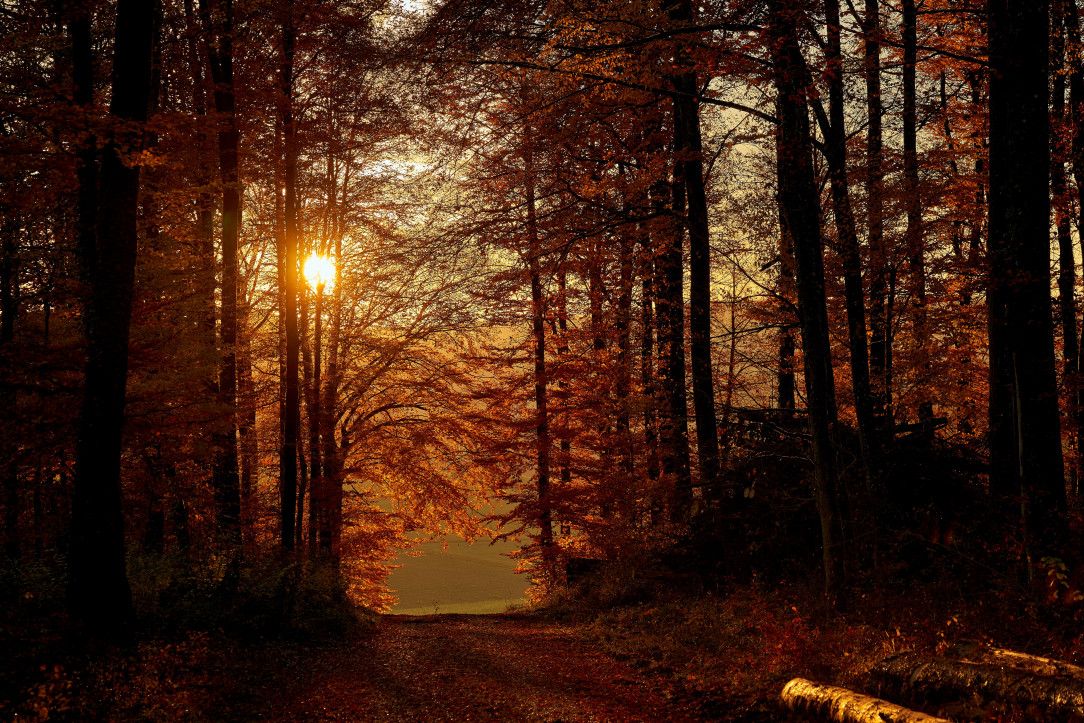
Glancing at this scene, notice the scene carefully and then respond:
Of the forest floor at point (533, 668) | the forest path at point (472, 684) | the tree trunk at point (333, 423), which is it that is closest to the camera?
the forest floor at point (533, 668)

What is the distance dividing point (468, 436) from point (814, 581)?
13.8 metres

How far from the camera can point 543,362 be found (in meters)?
22.2

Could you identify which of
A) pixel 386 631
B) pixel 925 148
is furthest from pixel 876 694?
pixel 925 148

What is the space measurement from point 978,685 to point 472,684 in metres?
5.31

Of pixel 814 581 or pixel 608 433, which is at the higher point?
pixel 608 433

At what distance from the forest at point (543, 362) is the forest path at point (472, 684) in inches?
3.1

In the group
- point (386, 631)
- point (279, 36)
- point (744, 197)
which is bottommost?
point (386, 631)

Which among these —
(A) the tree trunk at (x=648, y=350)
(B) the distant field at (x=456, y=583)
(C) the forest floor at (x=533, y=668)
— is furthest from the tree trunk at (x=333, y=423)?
(B) the distant field at (x=456, y=583)

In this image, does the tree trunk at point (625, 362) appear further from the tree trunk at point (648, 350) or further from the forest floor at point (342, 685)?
the forest floor at point (342, 685)

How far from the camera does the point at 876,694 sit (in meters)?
6.29

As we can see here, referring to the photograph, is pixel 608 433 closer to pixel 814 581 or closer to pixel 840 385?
pixel 840 385

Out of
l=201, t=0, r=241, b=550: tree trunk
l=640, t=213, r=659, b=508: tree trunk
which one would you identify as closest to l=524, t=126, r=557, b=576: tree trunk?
l=640, t=213, r=659, b=508: tree trunk

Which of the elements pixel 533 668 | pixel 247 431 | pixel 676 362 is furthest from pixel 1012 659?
pixel 247 431

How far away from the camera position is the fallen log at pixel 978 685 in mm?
4977
